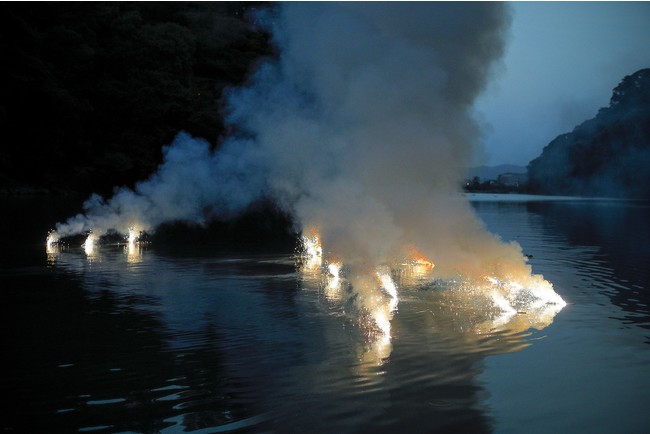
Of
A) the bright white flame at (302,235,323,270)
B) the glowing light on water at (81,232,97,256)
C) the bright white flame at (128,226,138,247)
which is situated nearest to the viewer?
the bright white flame at (302,235,323,270)

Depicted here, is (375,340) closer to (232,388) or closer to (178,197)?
(232,388)

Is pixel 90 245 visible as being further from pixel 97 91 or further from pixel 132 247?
pixel 97 91

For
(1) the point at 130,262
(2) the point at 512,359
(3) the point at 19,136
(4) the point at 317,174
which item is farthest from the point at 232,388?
(3) the point at 19,136

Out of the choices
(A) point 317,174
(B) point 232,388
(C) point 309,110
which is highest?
(C) point 309,110

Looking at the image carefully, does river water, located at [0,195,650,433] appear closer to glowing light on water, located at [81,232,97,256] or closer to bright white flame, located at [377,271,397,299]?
bright white flame, located at [377,271,397,299]

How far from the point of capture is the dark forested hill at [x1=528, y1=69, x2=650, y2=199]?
57.1m

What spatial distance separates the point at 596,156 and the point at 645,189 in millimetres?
27275

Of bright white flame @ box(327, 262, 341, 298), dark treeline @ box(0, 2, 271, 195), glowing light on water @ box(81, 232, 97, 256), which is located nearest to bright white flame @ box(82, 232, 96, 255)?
glowing light on water @ box(81, 232, 97, 256)

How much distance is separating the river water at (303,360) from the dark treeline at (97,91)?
51839 millimetres

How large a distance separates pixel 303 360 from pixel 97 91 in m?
70.5

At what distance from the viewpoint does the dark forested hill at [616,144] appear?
5706 centimetres

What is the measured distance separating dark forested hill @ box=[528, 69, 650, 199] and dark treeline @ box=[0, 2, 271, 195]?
3624 cm

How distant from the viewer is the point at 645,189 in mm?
86500

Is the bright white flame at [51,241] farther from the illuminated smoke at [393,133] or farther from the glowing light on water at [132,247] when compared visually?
the illuminated smoke at [393,133]
